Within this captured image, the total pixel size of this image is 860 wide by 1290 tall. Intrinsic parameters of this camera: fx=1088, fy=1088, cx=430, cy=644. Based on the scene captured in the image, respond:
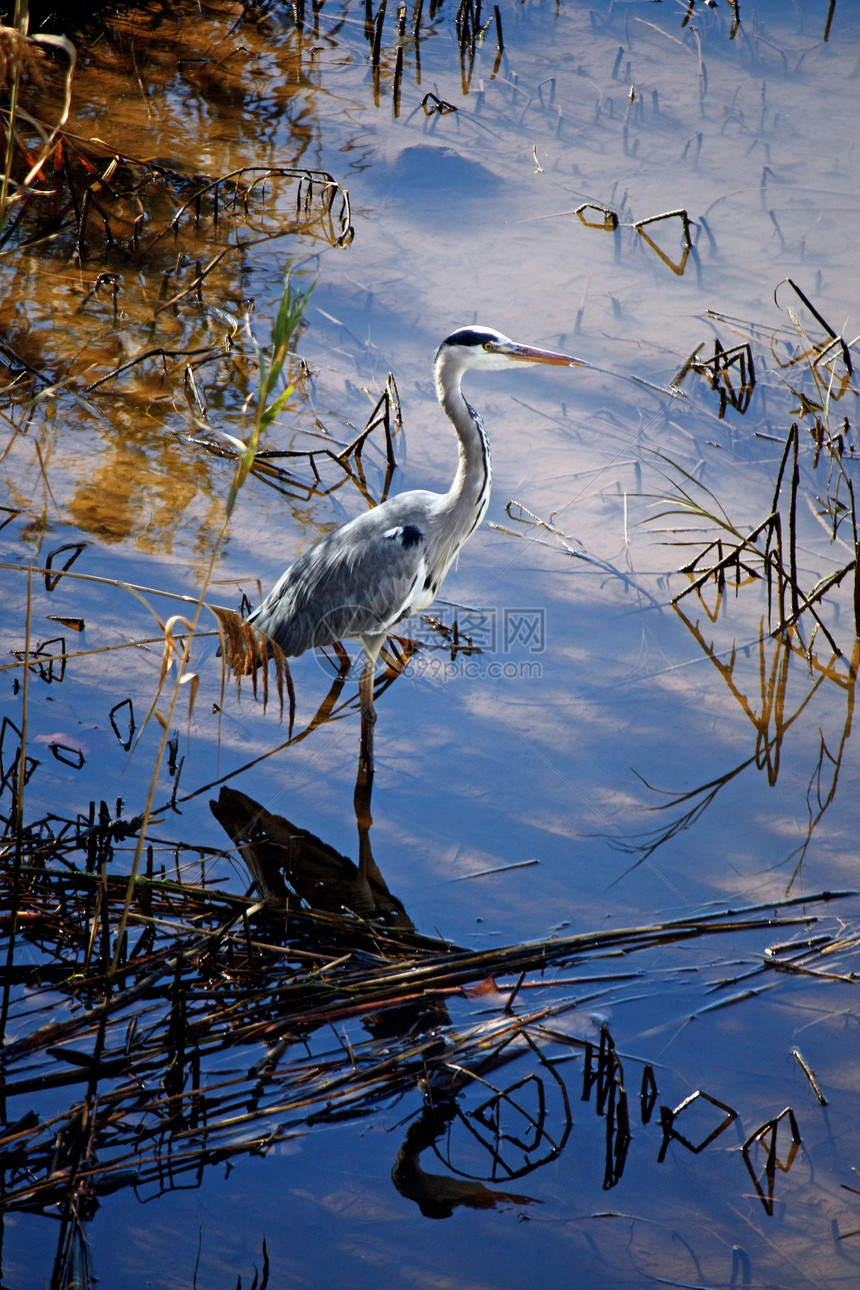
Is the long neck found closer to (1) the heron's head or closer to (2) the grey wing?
(1) the heron's head

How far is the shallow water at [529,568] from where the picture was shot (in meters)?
A: 2.71

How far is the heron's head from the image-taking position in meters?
4.55

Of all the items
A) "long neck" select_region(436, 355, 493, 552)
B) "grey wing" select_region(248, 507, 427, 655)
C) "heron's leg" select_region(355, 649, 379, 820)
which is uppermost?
"long neck" select_region(436, 355, 493, 552)

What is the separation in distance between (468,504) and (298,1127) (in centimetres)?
275

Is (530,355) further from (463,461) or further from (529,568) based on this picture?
(529,568)

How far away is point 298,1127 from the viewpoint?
2.81 metres

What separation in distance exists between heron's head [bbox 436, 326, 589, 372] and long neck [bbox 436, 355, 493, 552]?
0.02 m

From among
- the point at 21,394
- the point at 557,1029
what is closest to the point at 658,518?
the point at 557,1029

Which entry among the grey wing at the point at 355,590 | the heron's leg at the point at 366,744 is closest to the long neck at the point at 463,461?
the grey wing at the point at 355,590

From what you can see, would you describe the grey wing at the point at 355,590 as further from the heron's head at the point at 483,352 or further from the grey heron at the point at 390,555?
the heron's head at the point at 483,352

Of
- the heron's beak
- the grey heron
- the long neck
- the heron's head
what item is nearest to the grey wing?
the grey heron

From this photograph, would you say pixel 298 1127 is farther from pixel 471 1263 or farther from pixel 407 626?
pixel 407 626

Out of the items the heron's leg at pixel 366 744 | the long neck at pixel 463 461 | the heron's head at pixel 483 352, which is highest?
Answer: the heron's head at pixel 483 352

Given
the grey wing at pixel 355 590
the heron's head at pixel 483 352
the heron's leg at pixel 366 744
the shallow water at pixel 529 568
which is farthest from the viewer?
the grey wing at pixel 355 590
